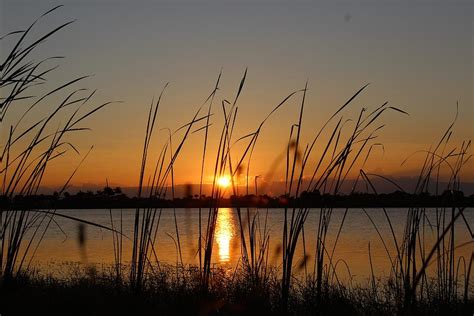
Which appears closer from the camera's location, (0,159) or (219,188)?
(0,159)

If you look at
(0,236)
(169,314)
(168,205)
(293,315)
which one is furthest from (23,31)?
(293,315)

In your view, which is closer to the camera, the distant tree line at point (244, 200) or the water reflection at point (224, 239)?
the distant tree line at point (244, 200)

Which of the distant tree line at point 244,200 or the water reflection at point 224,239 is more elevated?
the distant tree line at point 244,200

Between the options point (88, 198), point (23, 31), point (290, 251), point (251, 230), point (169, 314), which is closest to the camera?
point (23, 31)

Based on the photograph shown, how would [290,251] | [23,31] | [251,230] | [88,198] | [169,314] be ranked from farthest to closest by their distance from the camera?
[88,198]
[251,230]
[169,314]
[290,251]
[23,31]

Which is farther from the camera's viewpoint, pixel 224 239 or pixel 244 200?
pixel 224 239

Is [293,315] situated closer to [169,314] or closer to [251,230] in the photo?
[251,230]

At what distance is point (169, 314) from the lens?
2.88m

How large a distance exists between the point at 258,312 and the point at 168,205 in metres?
1.19

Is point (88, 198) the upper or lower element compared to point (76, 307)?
upper

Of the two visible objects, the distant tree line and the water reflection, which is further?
the water reflection

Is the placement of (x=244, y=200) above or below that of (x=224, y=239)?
above

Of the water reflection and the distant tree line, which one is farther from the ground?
the distant tree line

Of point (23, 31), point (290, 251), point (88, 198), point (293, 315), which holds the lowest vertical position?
point (293, 315)
